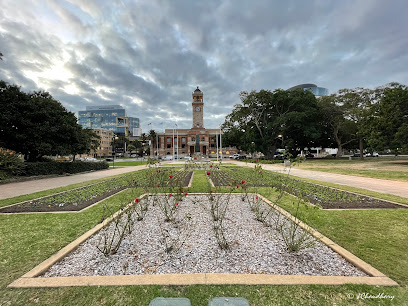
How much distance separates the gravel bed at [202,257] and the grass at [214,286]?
40 centimetres

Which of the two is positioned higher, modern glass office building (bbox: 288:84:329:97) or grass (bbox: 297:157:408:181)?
modern glass office building (bbox: 288:84:329:97)

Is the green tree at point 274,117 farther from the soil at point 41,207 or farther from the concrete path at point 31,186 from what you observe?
the soil at point 41,207

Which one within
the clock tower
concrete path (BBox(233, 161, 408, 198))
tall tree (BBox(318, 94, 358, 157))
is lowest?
concrete path (BBox(233, 161, 408, 198))

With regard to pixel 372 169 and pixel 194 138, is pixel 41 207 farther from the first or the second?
pixel 194 138

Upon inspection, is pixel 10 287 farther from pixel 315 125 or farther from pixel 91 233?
pixel 315 125

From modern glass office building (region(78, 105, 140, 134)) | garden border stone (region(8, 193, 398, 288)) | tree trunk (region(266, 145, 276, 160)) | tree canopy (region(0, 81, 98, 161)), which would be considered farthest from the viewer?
modern glass office building (region(78, 105, 140, 134))

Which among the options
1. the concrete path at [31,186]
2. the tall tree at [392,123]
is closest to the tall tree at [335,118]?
the tall tree at [392,123]

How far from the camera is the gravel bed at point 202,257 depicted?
9.24 ft

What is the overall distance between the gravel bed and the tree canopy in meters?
15.0

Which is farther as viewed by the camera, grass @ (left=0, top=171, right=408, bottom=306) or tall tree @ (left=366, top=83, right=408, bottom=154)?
tall tree @ (left=366, top=83, right=408, bottom=154)

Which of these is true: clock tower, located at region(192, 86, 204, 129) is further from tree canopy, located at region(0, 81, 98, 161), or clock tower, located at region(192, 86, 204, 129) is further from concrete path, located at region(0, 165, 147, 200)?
concrete path, located at region(0, 165, 147, 200)

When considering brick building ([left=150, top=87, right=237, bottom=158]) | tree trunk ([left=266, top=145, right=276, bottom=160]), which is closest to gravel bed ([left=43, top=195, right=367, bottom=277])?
tree trunk ([left=266, top=145, right=276, bottom=160])

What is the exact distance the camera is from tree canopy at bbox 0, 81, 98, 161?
13922 millimetres

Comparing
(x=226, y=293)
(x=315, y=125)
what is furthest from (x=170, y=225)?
(x=315, y=125)
